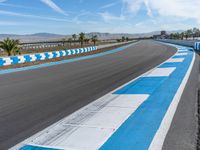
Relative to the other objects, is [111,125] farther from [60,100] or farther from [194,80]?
[194,80]

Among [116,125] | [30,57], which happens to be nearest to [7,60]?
[30,57]

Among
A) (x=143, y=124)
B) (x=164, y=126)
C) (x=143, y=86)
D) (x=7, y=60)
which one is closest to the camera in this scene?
(x=164, y=126)

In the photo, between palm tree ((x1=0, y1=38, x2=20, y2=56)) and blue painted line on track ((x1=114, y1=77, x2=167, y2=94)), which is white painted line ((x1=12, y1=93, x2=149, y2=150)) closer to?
blue painted line on track ((x1=114, y1=77, x2=167, y2=94))

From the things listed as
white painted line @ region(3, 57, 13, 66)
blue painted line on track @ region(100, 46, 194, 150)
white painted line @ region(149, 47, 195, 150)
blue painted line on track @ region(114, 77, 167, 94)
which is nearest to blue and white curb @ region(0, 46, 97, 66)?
white painted line @ region(3, 57, 13, 66)

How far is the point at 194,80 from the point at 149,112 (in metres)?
4.07

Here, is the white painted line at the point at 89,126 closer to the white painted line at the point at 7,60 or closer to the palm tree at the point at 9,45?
the white painted line at the point at 7,60

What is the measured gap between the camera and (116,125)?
4375 millimetres

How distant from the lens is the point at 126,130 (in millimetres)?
4102

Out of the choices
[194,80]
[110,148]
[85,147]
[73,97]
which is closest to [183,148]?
[110,148]

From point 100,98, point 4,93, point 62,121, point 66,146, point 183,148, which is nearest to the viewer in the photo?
point 183,148

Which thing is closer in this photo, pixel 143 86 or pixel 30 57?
pixel 143 86

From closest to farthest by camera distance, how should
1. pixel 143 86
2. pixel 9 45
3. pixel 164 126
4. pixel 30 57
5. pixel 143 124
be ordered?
pixel 164 126 < pixel 143 124 < pixel 143 86 < pixel 30 57 < pixel 9 45

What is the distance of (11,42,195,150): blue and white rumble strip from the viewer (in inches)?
141

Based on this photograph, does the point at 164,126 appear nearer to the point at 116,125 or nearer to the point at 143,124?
the point at 143,124
